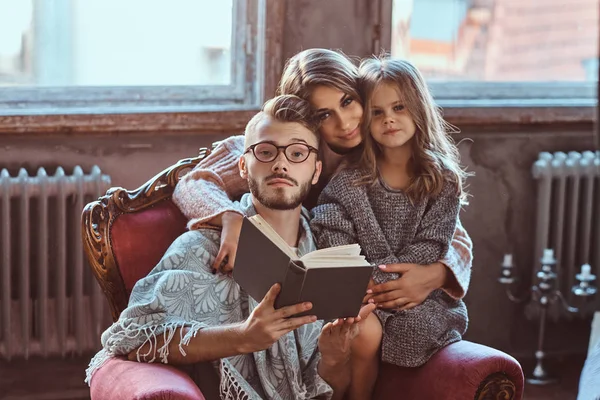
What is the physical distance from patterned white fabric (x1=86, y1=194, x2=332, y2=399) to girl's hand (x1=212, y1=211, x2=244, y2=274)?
3cm

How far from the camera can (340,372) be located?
221 centimetres

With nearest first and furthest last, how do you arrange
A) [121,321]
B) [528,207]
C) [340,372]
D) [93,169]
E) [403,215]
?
[121,321]
[340,372]
[403,215]
[93,169]
[528,207]

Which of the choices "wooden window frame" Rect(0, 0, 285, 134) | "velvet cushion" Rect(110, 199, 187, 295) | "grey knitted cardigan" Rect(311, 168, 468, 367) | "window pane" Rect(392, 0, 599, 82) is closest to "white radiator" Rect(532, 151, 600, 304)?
"window pane" Rect(392, 0, 599, 82)

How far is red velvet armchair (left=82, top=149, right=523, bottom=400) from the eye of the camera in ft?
6.77

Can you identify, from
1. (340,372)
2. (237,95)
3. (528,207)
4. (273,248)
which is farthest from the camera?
(528,207)

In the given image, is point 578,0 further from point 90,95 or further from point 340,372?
point 340,372

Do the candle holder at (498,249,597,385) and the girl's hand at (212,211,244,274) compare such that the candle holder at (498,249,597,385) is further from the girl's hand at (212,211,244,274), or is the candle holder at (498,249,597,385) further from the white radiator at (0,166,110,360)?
the girl's hand at (212,211,244,274)

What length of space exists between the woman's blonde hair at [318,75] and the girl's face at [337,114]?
0.05 feet

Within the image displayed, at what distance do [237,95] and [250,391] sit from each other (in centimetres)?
168

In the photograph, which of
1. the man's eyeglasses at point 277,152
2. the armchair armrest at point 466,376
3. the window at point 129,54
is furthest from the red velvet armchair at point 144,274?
the window at point 129,54

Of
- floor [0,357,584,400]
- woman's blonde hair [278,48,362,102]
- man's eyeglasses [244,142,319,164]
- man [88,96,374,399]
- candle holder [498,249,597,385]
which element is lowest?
floor [0,357,584,400]

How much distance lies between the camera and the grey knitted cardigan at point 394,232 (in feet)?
7.40

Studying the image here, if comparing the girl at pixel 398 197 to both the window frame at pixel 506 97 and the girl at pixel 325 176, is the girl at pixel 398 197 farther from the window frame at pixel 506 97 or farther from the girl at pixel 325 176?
the window frame at pixel 506 97

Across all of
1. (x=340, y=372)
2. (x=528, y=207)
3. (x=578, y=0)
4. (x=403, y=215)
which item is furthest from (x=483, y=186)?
(x=340, y=372)
